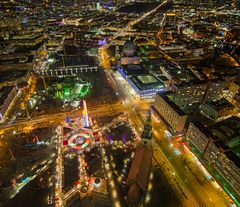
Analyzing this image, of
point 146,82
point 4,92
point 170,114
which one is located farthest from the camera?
point 146,82

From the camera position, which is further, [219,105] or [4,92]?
[4,92]

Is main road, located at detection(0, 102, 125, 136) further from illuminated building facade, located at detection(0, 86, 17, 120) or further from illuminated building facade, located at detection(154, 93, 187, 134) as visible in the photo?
illuminated building facade, located at detection(154, 93, 187, 134)

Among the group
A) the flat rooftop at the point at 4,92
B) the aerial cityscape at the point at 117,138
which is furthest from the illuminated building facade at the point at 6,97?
the aerial cityscape at the point at 117,138

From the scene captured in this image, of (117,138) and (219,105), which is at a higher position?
(219,105)

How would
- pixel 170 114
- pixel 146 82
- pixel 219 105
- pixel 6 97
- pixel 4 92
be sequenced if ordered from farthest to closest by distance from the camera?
pixel 146 82 → pixel 4 92 → pixel 6 97 → pixel 219 105 → pixel 170 114

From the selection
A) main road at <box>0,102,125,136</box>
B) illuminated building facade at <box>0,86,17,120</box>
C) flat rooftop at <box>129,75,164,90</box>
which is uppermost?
flat rooftop at <box>129,75,164,90</box>

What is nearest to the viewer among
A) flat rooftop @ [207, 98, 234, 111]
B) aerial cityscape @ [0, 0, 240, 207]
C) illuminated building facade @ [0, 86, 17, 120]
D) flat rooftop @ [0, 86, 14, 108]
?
aerial cityscape @ [0, 0, 240, 207]

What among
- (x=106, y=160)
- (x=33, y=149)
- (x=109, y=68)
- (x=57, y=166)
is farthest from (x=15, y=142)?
(x=109, y=68)

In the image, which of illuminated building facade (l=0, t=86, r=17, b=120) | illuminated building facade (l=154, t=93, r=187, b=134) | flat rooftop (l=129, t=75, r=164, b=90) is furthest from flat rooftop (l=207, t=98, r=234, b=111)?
illuminated building facade (l=0, t=86, r=17, b=120)

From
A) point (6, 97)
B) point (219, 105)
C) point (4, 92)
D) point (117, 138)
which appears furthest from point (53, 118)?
point (219, 105)

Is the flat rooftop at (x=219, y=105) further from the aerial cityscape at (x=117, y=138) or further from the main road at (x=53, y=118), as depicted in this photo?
the main road at (x=53, y=118)

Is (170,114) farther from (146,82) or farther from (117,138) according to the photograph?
(146,82)
